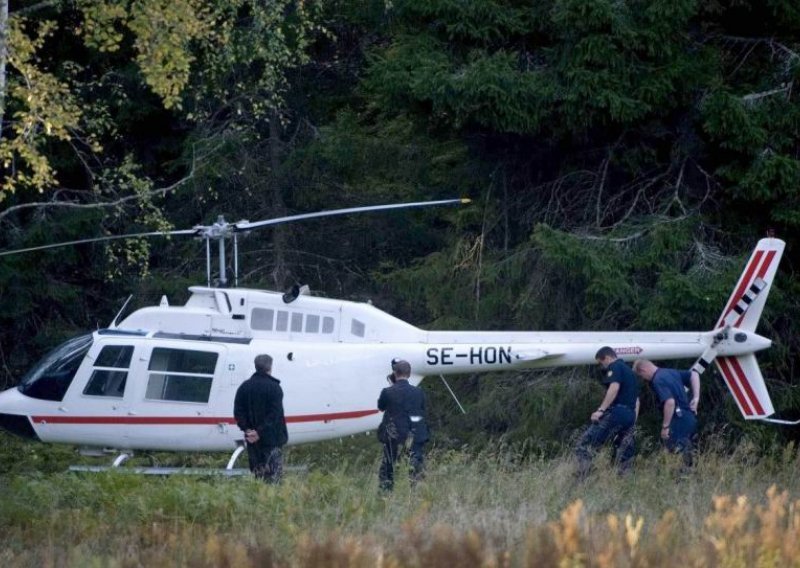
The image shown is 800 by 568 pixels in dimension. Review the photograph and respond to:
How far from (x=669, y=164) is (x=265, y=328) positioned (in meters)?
6.96

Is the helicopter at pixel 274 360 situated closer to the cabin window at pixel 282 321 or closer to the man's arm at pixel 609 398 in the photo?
the cabin window at pixel 282 321

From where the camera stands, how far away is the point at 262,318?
623 inches

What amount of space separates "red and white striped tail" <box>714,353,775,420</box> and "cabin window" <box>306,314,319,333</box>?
199 inches

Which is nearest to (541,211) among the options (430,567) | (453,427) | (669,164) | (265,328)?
(669,164)

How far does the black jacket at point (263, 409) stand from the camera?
12.7 meters

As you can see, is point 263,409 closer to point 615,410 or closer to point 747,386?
point 615,410

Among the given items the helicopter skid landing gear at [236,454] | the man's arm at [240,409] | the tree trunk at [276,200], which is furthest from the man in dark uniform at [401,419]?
the tree trunk at [276,200]

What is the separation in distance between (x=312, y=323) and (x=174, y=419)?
6.89 feet

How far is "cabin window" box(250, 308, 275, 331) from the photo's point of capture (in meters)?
15.8

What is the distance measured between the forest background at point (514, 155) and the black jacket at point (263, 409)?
3.09 metres

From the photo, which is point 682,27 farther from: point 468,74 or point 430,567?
point 430,567

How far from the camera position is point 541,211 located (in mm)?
19906

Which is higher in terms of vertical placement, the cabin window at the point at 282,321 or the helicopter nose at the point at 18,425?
the cabin window at the point at 282,321

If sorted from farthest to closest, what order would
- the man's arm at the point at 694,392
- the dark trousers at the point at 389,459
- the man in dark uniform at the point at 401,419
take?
the man's arm at the point at 694,392 < the man in dark uniform at the point at 401,419 < the dark trousers at the point at 389,459
